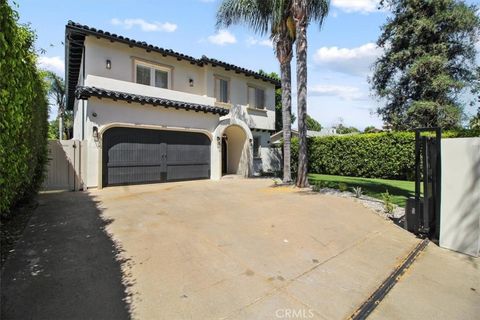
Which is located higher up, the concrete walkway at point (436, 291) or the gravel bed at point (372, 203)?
the gravel bed at point (372, 203)

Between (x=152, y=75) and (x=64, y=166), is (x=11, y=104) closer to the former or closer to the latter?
(x=64, y=166)

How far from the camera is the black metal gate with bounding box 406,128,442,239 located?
558 cm

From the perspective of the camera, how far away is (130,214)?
675 cm

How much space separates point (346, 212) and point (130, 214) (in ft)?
18.8

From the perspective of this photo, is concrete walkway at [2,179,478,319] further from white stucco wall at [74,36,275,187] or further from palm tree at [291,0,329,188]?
white stucco wall at [74,36,275,187]

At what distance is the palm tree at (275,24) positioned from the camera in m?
12.6

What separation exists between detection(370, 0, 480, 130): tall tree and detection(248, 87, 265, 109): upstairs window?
9783 millimetres

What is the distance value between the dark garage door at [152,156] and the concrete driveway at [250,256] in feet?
11.7

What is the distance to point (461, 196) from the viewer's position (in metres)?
5.14

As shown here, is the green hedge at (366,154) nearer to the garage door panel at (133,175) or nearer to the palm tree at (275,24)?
the palm tree at (275,24)

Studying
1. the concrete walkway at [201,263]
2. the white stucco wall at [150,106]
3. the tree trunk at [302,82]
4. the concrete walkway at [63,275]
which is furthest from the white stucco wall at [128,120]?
the concrete walkway at [63,275]

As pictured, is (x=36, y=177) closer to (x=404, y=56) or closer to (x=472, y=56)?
(x=404, y=56)

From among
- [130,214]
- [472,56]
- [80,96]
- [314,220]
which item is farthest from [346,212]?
[472,56]

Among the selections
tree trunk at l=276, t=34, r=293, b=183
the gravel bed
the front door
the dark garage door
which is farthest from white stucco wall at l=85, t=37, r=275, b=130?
the gravel bed
